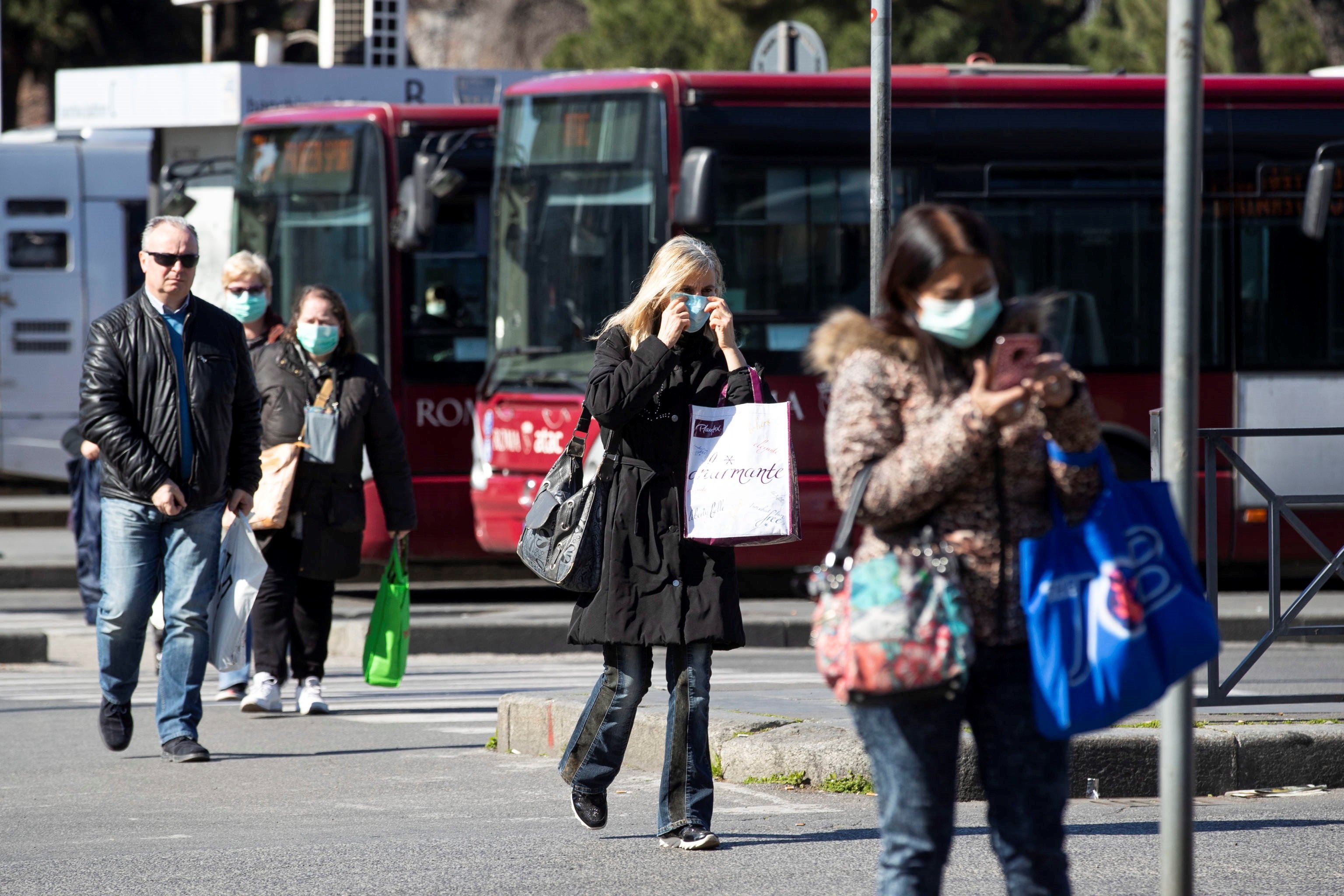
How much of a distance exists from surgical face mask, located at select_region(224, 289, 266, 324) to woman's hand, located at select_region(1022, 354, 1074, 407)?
5.54 meters

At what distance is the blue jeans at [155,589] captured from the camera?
664cm

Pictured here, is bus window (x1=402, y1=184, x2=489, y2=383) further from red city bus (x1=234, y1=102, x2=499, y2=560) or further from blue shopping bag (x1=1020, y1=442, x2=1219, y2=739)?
blue shopping bag (x1=1020, y1=442, x2=1219, y2=739)

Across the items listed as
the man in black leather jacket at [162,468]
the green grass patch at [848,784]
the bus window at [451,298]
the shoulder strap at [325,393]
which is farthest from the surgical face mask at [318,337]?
the bus window at [451,298]

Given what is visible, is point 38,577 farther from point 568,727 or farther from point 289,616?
point 568,727

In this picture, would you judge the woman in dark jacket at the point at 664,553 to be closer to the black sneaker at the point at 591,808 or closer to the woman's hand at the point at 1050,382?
the black sneaker at the point at 591,808

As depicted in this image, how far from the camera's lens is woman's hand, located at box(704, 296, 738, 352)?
5281mm

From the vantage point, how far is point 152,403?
6.68 metres

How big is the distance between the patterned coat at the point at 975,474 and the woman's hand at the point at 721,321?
1931mm

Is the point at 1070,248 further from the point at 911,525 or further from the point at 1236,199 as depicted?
the point at 911,525

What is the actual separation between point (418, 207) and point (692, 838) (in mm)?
7674

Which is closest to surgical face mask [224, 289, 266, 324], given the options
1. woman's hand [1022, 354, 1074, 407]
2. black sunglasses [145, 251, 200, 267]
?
black sunglasses [145, 251, 200, 267]

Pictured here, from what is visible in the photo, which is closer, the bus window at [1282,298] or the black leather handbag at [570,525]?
the black leather handbag at [570,525]

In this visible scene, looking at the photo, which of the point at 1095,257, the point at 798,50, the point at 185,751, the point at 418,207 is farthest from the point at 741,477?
the point at 798,50

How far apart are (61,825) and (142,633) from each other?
3.47ft
